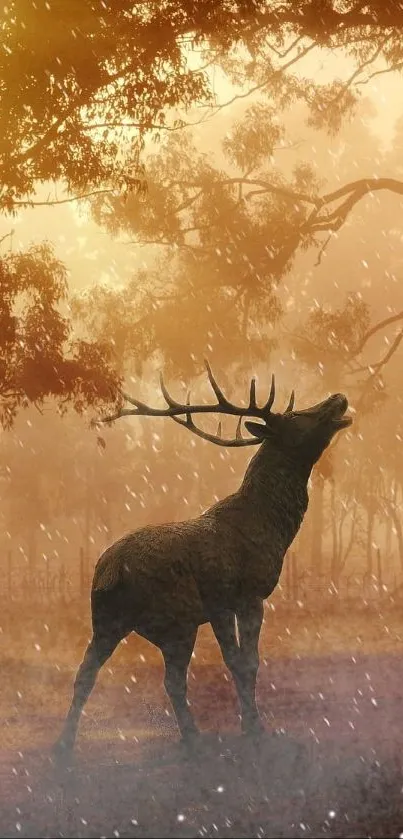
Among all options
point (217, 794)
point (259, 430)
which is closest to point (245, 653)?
point (217, 794)

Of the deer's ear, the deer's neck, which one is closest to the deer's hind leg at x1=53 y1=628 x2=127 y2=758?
the deer's neck

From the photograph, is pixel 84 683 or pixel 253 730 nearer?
pixel 84 683

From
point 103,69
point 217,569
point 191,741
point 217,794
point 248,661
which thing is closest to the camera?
point 217,794

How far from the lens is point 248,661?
738 centimetres

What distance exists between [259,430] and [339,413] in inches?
27.2

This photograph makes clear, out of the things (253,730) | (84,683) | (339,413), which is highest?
(339,413)

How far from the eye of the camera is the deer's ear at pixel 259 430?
7533 millimetres

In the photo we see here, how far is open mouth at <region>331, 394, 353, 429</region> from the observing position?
7.68 metres

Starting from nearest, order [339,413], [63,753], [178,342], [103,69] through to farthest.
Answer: [63,753] < [339,413] < [103,69] < [178,342]

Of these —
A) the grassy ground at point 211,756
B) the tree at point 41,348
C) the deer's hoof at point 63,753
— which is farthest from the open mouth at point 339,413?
the tree at point 41,348

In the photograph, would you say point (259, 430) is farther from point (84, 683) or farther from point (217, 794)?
point (217, 794)

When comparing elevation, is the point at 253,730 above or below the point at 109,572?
below

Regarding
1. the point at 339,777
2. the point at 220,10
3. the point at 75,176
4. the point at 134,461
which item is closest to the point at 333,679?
the point at 339,777

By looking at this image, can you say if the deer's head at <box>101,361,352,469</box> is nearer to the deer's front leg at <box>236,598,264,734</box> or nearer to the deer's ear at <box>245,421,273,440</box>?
the deer's ear at <box>245,421,273,440</box>
